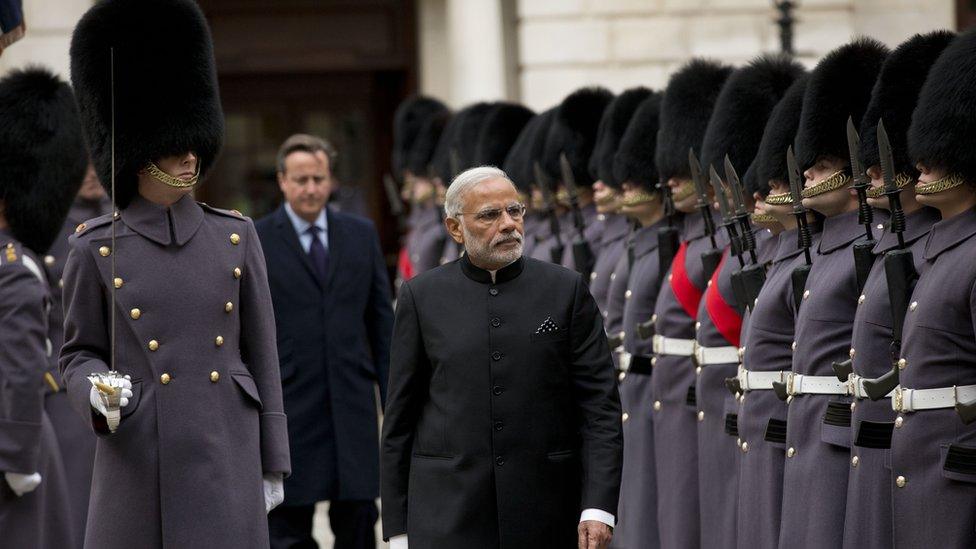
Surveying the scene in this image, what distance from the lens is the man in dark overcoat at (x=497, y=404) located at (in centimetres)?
507

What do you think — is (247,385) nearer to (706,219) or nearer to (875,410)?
→ (875,410)

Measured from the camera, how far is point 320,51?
54.2 feet

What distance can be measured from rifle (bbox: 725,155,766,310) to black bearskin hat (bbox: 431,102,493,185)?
5.86 m

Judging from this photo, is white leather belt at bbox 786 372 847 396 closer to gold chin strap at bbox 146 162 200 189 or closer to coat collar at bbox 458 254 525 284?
coat collar at bbox 458 254 525 284

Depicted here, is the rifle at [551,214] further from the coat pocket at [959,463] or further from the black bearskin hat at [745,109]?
the coat pocket at [959,463]

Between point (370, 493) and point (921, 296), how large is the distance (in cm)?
297

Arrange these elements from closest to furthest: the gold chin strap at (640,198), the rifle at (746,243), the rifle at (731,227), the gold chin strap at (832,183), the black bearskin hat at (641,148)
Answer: the gold chin strap at (832,183) < the rifle at (746,243) < the rifle at (731,227) < the gold chin strap at (640,198) < the black bearskin hat at (641,148)

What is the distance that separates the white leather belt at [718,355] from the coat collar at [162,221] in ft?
7.63

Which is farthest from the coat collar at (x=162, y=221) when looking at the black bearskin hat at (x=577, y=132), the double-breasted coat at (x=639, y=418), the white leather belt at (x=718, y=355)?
the black bearskin hat at (x=577, y=132)

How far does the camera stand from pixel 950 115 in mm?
4938

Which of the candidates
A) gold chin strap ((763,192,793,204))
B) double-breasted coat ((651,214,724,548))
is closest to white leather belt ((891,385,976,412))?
gold chin strap ((763,192,793,204))

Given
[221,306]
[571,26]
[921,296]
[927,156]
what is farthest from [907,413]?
[571,26]

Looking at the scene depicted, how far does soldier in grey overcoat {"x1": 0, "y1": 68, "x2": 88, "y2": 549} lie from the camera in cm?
628

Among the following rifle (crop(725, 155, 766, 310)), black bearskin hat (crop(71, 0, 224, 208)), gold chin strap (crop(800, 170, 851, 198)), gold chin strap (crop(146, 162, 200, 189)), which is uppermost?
black bearskin hat (crop(71, 0, 224, 208))
